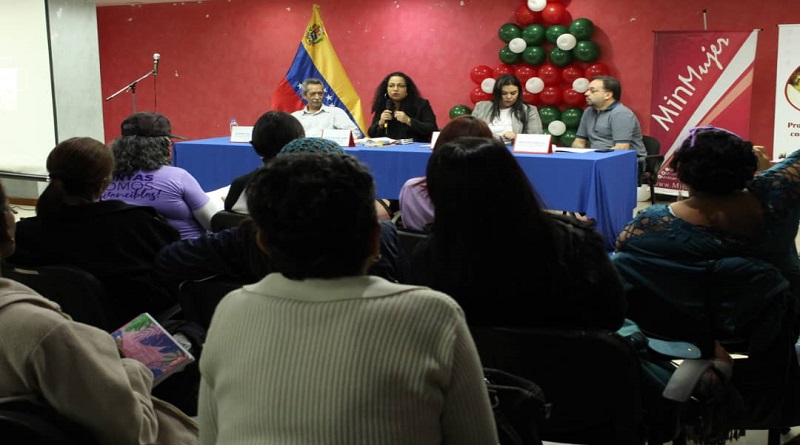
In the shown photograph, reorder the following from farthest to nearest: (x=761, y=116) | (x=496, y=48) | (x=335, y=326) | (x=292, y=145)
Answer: (x=496, y=48), (x=761, y=116), (x=292, y=145), (x=335, y=326)

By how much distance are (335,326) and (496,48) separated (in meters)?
7.55

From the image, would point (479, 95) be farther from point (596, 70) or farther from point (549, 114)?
point (596, 70)

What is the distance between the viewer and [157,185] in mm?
3016

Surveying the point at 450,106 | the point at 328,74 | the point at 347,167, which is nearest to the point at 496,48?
the point at 450,106

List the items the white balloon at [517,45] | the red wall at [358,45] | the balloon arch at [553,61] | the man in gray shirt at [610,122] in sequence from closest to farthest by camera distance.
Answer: the man in gray shirt at [610,122] < the red wall at [358,45] < the balloon arch at [553,61] < the white balloon at [517,45]

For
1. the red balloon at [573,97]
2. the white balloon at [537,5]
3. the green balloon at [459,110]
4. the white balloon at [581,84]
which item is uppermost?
the white balloon at [537,5]

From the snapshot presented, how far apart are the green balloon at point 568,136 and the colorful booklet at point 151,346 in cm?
624

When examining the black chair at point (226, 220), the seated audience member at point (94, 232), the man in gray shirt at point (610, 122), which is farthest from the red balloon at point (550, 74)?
the seated audience member at point (94, 232)

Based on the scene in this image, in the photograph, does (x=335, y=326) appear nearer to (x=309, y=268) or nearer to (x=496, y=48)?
Result: (x=309, y=268)

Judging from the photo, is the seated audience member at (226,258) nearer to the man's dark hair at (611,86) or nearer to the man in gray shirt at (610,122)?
the man in gray shirt at (610,122)

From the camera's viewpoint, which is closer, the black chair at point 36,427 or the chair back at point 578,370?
the black chair at point 36,427

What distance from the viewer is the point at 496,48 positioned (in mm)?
8234

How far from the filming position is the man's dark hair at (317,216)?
1030 mm

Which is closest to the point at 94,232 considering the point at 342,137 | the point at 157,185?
the point at 157,185
